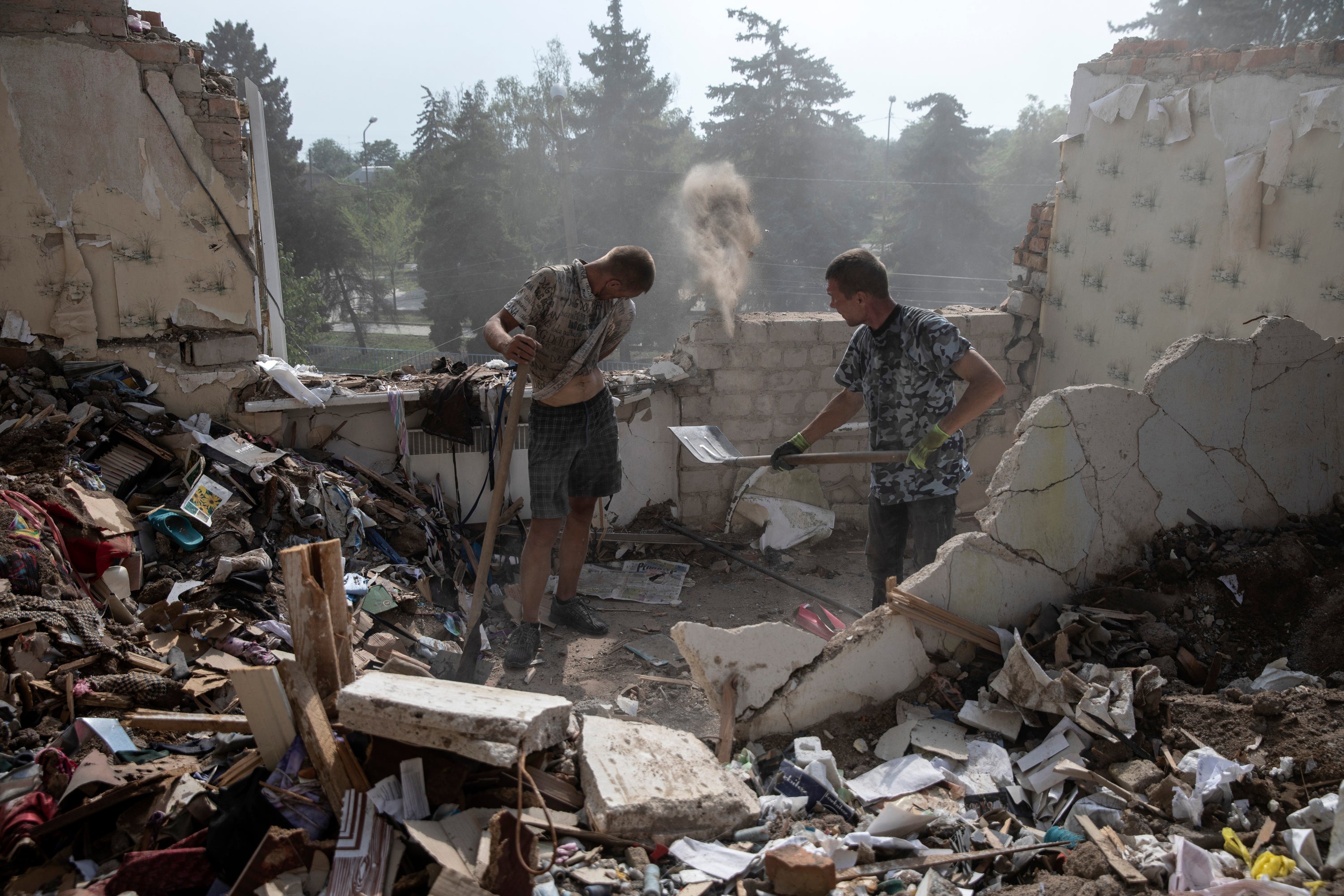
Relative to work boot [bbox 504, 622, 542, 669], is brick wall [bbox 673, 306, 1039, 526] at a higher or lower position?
higher

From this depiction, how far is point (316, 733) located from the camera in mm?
2236

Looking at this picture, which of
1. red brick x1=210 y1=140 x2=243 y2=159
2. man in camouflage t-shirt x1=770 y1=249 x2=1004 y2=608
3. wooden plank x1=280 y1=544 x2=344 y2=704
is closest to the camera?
wooden plank x1=280 y1=544 x2=344 y2=704

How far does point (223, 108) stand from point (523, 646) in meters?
3.57

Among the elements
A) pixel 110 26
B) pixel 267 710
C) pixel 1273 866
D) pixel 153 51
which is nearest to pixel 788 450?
pixel 1273 866

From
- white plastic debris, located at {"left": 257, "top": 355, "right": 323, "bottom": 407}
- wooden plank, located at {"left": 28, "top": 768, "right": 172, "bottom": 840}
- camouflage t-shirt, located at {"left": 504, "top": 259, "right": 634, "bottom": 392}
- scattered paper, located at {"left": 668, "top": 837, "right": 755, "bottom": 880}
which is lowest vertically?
scattered paper, located at {"left": 668, "top": 837, "right": 755, "bottom": 880}

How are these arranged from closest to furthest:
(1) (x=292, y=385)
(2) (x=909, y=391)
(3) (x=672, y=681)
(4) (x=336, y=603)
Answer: (4) (x=336, y=603) → (2) (x=909, y=391) → (3) (x=672, y=681) → (1) (x=292, y=385)

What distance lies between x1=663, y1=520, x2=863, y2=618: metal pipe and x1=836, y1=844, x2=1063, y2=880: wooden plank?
2502 millimetres

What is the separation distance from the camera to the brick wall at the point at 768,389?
5.98m

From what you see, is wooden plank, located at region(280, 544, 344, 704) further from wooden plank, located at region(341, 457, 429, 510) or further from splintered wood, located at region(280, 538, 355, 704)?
wooden plank, located at region(341, 457, 429, 510)

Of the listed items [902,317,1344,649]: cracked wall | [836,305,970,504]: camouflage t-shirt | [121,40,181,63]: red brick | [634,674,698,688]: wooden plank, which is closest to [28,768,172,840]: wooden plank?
[634,674,698,688]: wooden plank

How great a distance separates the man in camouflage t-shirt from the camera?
3418 mm

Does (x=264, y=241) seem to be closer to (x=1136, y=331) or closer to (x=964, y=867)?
(x=964, y=867)

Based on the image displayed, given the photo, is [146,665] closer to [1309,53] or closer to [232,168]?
[232,168]

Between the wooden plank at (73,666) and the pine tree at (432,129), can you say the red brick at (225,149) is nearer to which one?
the wooden plank at (73,666)
